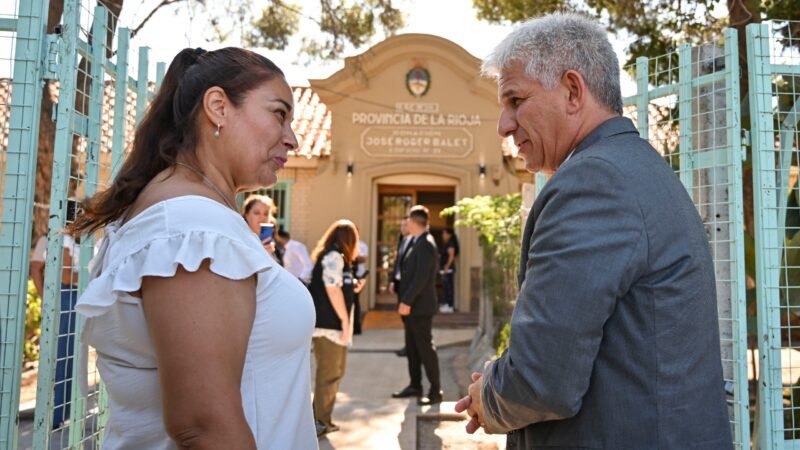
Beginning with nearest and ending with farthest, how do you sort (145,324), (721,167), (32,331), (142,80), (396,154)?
(145,324), (721,167), (142,80), (32,331), (396,154)

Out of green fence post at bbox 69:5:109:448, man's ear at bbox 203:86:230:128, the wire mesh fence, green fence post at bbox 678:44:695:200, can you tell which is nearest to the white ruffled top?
man's ear at bbox 203:86:230:128

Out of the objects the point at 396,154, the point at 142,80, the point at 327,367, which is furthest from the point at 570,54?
the point at 396,154

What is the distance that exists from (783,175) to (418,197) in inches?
439

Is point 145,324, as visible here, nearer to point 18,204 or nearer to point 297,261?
point 18,204

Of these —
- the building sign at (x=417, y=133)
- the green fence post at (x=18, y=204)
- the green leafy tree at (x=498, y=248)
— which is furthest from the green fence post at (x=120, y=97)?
the building sign at (x=417, y=133)

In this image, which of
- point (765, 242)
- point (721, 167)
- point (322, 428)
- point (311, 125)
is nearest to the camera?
point (765, 242)

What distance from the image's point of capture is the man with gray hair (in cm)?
143

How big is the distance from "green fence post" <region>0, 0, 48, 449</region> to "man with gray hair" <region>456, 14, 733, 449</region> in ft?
6.12

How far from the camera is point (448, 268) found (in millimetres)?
12734

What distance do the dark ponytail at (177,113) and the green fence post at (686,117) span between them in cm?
240

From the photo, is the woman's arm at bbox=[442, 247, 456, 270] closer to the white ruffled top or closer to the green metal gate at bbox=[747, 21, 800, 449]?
the green metal gate at bbox=[747, 21, 800, 449]

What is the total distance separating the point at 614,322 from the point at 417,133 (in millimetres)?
12269

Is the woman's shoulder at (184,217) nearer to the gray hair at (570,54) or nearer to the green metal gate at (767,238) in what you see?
the gray hair at (570,54)

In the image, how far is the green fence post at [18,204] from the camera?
2.37 meters
